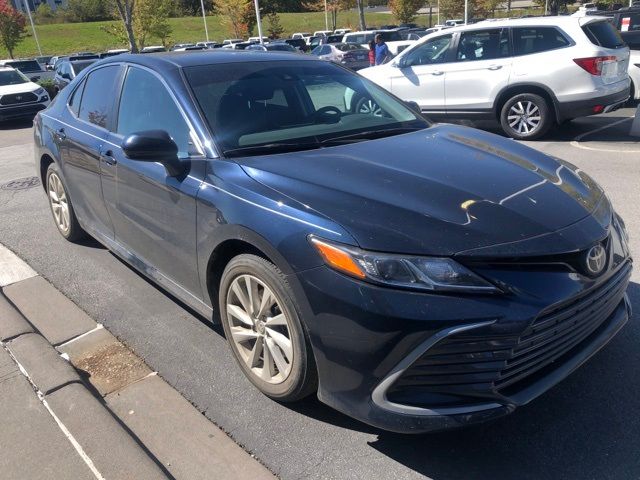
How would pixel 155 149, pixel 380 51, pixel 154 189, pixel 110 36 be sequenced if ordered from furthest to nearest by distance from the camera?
1. pixel 110 36
2. pixel 380 51
3. pixel 154 189
4. pixel 155 149

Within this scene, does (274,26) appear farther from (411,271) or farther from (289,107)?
(411,271)

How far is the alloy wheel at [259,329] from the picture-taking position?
2.86 metres

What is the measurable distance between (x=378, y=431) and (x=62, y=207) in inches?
155

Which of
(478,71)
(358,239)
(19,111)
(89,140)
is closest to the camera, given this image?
(358,239)

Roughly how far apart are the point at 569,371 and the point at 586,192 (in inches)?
38.5

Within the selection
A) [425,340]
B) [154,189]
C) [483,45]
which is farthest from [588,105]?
[425,340]

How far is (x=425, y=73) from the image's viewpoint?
33.1ft

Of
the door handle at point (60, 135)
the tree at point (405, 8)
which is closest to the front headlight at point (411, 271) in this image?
the door handle at point (60, 135)

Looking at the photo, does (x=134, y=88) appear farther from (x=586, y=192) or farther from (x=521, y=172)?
(x=586, y=192)

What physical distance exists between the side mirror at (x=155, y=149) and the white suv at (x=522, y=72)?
7.11 meters

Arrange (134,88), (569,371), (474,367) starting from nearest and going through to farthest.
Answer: (474,367) < (569,371) < (134,88)

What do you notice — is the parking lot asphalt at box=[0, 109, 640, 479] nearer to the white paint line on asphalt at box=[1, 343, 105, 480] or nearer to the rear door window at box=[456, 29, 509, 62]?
the white paint line on asphalt at box=[1, 343, 105, 480]

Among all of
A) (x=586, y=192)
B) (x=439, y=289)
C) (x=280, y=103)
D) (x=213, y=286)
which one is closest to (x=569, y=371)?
(x=439, y=289)

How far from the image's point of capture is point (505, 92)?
9305 millimetres
